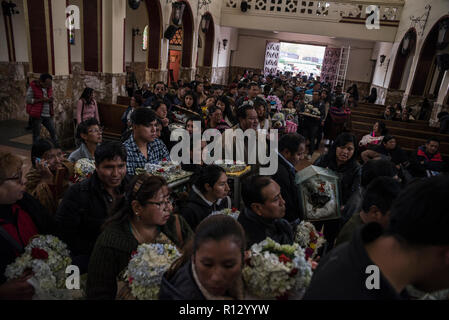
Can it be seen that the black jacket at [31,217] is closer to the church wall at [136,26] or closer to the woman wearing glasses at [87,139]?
the woman wearing glasses at [87,139]

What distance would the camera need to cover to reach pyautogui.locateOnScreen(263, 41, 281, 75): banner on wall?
20891 millimetres

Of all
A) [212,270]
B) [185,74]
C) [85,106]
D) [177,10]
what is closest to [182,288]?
[212,270]

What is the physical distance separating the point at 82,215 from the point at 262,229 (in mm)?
1371

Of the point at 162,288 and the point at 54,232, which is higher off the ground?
the point at 162,288

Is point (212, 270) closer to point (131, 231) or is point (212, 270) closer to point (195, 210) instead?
point (131, 231)

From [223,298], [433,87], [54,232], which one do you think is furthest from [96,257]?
[433,87]

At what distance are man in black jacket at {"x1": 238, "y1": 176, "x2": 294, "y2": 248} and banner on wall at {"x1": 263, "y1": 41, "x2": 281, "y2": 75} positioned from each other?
1999 centimetres

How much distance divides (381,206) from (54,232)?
7.75 ft

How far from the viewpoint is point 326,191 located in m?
2.82

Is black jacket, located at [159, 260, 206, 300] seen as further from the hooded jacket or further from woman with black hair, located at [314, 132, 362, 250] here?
woman with black hair, located at [314, 132, 362, 250]

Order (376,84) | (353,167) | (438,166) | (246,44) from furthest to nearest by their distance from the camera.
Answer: (246,44) < (376,84) < (438,166) < (353,167)

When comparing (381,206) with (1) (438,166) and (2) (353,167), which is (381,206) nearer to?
(2) (353,167)

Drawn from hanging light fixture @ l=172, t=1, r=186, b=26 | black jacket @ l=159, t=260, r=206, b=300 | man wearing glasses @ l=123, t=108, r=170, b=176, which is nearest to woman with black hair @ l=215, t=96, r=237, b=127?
man wearing glasses @ l=123, t=108, r=170, b=176
